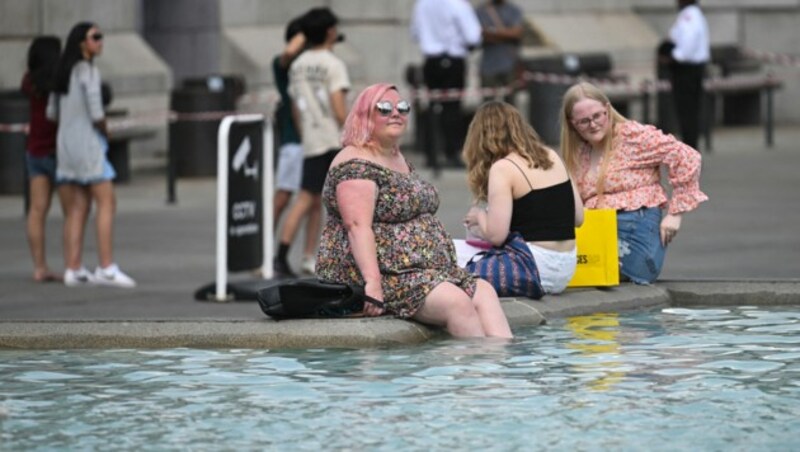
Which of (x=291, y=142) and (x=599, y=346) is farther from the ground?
(x=291, y=142)

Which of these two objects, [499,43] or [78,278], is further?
[499,43]

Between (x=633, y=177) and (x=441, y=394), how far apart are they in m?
3.32

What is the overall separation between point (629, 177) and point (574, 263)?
2.69 feet

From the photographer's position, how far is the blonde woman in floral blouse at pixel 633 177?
1140cm

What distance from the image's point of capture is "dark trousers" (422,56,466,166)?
22.3 meters

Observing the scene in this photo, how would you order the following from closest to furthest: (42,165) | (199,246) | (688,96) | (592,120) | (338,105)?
(592,120)
(42,165)
(338,105)
(199,246)
(688,96)

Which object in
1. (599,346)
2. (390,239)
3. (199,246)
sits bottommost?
(199,246)

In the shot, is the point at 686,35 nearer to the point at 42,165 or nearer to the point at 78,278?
the point at 42,165

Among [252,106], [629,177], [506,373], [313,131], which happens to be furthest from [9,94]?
[506,373]

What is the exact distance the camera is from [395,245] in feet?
32.7

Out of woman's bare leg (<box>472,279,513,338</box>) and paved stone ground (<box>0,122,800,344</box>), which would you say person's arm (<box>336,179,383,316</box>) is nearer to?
paved stone ground (<box>0,122,800,344</box>)

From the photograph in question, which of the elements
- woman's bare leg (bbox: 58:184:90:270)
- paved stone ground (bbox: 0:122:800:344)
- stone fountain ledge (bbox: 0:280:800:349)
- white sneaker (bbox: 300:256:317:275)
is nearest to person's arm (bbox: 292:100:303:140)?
white sneaker (bbox: 300:256:317:275)

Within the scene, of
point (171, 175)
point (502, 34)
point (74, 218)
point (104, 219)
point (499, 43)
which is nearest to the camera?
point (104, 219)

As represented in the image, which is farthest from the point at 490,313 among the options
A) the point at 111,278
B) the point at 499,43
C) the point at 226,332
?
the point at 499,43
